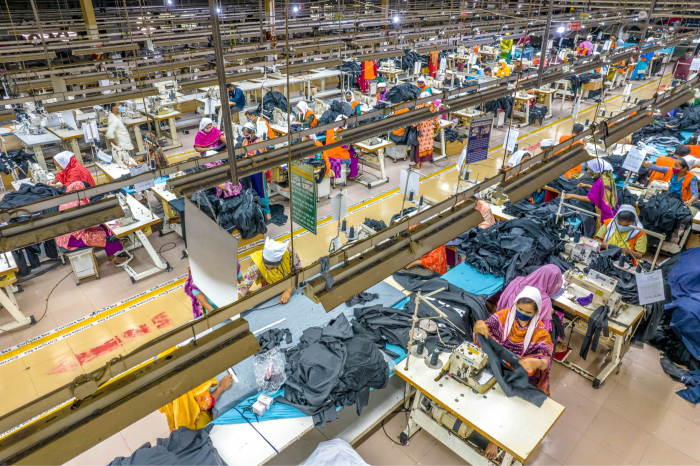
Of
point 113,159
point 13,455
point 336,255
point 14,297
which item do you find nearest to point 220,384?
point 336,255

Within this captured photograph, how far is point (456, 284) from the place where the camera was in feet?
17.5

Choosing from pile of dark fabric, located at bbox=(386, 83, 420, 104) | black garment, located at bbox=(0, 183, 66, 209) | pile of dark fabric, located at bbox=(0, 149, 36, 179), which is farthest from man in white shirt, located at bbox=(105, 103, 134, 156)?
A: pile of dark fabric, located at bbox=(386, 83, 420, 104)

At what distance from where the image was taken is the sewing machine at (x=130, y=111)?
10.7 meters

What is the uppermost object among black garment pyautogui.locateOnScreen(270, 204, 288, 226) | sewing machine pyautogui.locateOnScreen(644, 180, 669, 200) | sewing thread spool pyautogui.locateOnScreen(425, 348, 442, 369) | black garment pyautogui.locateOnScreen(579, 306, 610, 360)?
sewing machine pyautogui.locateOnScreen(644, 180, 669, 200)

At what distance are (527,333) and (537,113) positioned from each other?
11.0m

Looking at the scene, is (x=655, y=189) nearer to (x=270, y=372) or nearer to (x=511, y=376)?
(x=511, y=376)

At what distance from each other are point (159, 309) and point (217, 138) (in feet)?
12.6

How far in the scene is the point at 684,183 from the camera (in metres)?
7.05

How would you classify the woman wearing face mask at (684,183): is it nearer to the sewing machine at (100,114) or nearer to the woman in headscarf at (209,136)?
the woman in headscarf at (209,136)

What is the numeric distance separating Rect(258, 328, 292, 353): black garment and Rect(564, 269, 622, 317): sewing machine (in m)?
3.19

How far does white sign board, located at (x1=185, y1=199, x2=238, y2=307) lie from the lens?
78.9 inches

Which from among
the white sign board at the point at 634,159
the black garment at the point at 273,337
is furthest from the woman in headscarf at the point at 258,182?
the white sign board at the point at 634,159

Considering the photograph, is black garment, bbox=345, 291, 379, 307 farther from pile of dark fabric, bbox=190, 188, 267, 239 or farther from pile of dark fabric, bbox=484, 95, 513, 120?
pile of dark fabric, bbox=484, 95, 513, 120

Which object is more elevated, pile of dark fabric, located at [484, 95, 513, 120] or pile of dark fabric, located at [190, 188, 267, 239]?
pile of dark fabric, located at [484, 95, 513, 120]
